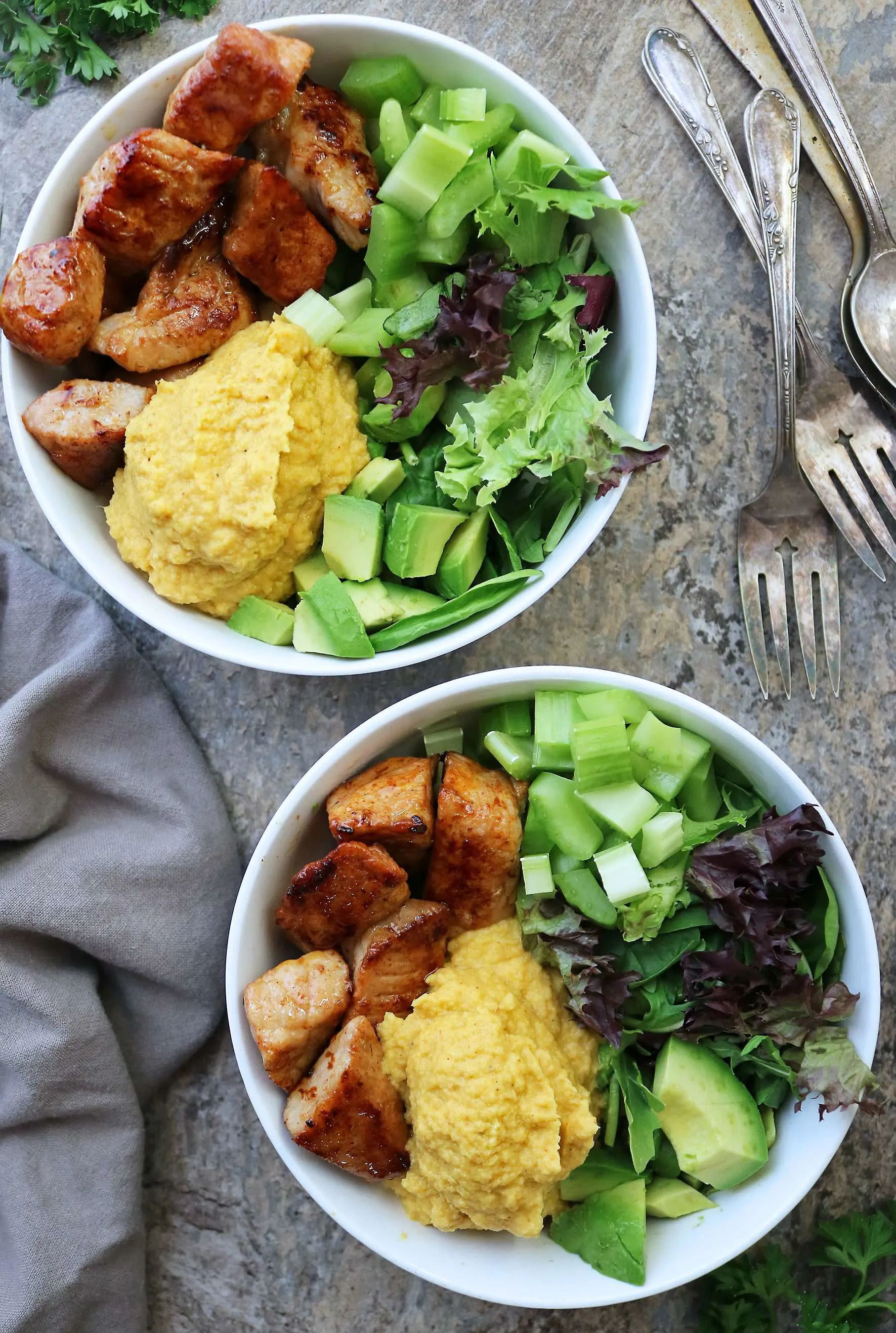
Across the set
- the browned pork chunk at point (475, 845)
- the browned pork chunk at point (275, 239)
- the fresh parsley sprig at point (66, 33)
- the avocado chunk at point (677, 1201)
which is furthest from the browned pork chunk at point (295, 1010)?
the fresh parsley sprig at point (66, 33)

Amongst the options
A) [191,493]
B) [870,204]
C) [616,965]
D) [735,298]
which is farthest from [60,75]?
[616,965]

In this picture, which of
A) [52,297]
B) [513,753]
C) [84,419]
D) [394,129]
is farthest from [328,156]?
[513,753]

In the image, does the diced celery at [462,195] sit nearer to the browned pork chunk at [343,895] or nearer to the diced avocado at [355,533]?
→ the diced avocado at [355,533]

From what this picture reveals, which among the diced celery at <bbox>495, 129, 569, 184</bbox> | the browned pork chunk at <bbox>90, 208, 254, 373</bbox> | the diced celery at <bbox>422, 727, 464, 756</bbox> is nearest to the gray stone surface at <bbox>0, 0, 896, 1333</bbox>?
the diced celery at <bbox>422, 727, 464, 756</bbox>

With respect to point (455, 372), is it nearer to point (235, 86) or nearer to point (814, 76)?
point (235, 86)

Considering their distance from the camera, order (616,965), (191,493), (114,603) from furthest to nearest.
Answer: (114,603), (616,965), (191,493)

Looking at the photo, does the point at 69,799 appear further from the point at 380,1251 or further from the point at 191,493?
the point at 380,1251
